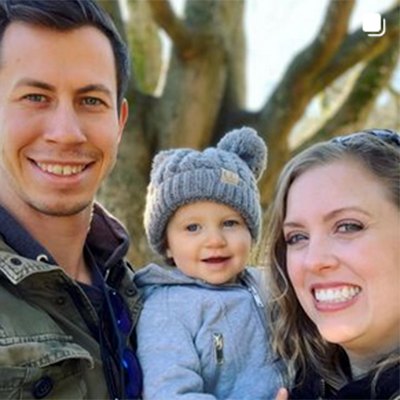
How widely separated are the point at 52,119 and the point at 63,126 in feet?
0.16

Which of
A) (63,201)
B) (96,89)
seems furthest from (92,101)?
(63,201)

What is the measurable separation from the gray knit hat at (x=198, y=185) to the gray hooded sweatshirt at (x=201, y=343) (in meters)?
0.23

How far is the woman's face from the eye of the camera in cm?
243

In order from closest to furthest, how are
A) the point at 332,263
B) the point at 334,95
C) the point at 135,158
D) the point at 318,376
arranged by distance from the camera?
the point at 332,263, the point at 318,376, the point at 135,158, the point at 334,95

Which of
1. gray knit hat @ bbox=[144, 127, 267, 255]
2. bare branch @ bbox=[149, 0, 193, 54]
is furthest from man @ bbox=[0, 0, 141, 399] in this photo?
bare branch @ bbox=[149, 0, 193, 54]

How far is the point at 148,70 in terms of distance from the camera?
27.3 ft

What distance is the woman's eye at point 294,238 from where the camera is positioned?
2.66 meters

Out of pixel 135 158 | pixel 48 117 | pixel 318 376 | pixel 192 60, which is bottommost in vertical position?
pixel 318 376

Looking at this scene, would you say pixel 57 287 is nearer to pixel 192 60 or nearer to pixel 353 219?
pixel 353 219

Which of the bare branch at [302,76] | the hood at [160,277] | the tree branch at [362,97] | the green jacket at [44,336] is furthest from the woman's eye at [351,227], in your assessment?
the tree branch at [362,97]

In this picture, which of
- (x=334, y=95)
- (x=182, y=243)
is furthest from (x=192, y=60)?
Answer: (x=182, y=243)

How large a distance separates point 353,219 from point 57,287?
0.90m

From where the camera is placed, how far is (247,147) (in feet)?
10.9

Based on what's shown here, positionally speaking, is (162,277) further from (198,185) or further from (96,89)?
(96,89)
